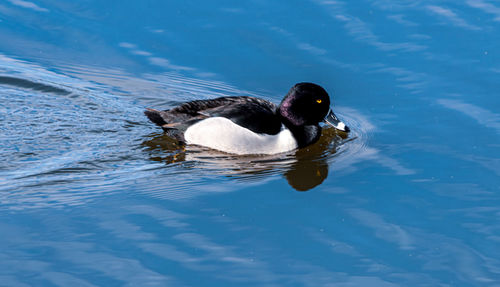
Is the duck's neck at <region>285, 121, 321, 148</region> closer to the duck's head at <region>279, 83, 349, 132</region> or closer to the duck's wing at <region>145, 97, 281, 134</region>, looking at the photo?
the duck's head at <region>279, 83, 349, 132</region>

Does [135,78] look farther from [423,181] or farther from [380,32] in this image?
[423,181]

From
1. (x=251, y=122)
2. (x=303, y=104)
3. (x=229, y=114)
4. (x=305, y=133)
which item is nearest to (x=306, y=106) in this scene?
(x=303, y=104)

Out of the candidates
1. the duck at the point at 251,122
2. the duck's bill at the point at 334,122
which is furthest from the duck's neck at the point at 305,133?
the duck's bill at the point at 334,122

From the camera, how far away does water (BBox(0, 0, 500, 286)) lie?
639 cm

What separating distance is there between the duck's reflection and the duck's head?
0.29 m

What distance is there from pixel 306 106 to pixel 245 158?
1.06 metres

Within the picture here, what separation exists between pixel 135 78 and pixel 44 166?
285cm

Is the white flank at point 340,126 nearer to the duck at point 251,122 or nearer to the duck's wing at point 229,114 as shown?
the duck at point 251,122

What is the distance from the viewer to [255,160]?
28.9ft

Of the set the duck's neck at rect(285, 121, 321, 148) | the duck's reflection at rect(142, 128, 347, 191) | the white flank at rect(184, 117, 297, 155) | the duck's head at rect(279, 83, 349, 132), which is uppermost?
the duck's head at rect(279, 83, 349, 132)

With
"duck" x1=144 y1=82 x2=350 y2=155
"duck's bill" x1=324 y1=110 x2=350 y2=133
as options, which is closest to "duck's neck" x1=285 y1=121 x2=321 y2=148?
"duck" x1=144 y1=82 x2=350 y2=155

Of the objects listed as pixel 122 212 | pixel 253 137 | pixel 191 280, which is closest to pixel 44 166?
pixel 122 212

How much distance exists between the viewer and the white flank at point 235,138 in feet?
29.5

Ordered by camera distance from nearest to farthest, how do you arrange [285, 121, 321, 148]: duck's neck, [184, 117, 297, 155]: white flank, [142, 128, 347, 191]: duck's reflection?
[142, 128, 347, 191]: duck's reflection, [184, 117, 297, 155]: white flank, [285, 121, 321, 148]: duck's neck
